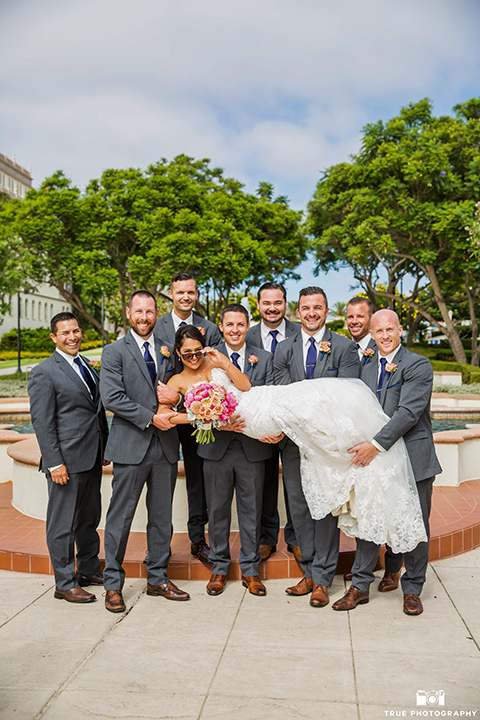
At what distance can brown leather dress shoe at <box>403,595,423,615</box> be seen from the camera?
13.3 ft

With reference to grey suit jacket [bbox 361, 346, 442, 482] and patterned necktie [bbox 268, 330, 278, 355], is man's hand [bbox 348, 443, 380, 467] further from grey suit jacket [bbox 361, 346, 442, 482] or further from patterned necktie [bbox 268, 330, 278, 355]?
patterned necktie [bbox 268, 330, 278, 355]

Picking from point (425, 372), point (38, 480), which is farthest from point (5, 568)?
point (425, 372)

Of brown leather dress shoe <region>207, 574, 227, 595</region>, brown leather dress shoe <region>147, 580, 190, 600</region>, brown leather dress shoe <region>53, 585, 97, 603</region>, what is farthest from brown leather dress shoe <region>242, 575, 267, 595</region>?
brown leather dress shoe <region>53, 585, 97, 603</region>

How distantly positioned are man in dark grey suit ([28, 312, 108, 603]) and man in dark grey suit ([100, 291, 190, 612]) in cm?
25

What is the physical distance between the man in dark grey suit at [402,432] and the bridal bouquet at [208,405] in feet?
3.01

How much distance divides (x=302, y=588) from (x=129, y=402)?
192cm

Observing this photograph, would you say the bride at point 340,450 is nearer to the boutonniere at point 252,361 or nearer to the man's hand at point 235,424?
the man's hand at point 235,424

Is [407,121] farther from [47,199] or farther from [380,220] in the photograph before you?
[47,199]

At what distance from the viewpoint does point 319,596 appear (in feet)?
13.9

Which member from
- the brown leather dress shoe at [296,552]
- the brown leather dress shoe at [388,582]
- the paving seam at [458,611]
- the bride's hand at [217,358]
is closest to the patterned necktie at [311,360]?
the bride's hand at [217,358]

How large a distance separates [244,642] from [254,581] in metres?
0.83

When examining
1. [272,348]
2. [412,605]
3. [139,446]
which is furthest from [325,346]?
[412,605]

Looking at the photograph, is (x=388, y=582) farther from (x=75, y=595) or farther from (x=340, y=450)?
(x=75, y=595)

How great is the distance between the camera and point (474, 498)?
21.0ft
